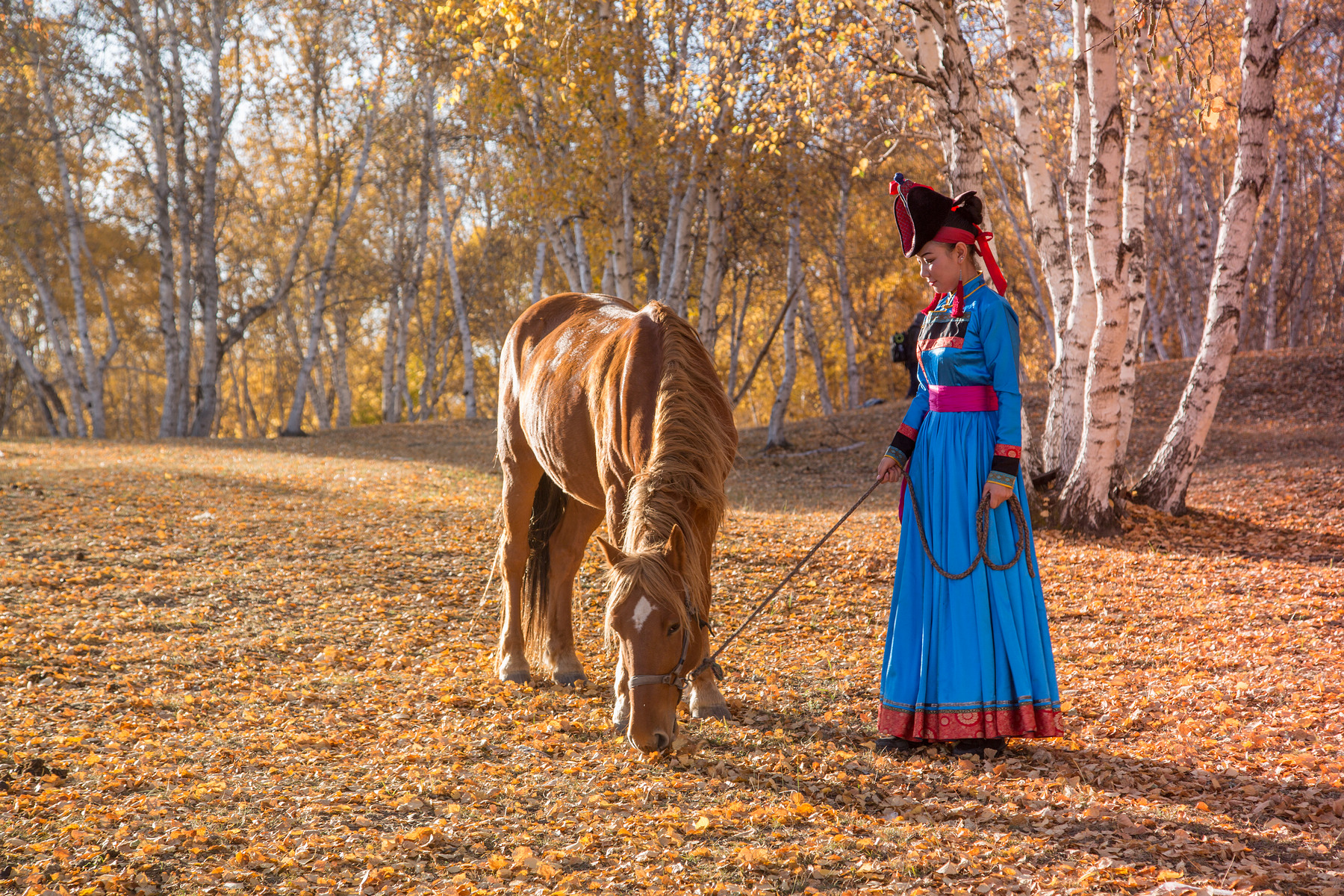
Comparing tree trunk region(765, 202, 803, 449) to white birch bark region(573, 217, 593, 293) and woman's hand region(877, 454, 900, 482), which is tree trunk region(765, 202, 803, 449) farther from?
woman's hand region(877, 454, 900, 482)

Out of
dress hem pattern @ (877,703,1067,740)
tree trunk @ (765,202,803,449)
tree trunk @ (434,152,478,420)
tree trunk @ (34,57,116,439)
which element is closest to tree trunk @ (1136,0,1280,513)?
dress hem pattern @ (877,703,1067,740)

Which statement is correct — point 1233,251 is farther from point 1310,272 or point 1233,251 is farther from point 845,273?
point 1310,272

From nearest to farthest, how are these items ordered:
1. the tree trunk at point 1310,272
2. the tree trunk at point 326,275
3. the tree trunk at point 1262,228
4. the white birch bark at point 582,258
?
1. the white birch bark at point 582,258
2. the tree trunk at point 1262,228
3. the tree trunk at point 326,275
4. the tree trunk at point 1310,272

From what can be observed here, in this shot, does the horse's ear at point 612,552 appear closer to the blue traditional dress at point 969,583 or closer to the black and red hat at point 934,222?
the blue traditional dress at point 969,583

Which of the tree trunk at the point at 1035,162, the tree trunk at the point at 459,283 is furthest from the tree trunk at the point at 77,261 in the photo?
the tree trunk at the point at 1035,162

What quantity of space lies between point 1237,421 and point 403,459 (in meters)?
13.6

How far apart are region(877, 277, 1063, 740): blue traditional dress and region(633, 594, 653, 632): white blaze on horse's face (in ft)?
3.62

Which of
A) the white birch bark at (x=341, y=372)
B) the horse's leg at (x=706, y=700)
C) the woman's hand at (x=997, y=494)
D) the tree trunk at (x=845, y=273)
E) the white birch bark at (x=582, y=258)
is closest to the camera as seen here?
the woman's hand at (x=997, y=494)

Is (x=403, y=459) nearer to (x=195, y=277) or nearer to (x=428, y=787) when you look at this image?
(x=195, y=277)

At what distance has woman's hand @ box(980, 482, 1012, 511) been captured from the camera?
3.56 metres

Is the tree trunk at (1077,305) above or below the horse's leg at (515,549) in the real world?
above

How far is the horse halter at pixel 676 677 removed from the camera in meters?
3.43

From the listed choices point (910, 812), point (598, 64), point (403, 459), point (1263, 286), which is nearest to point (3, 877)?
point (910, 812)

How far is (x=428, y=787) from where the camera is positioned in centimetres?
364
